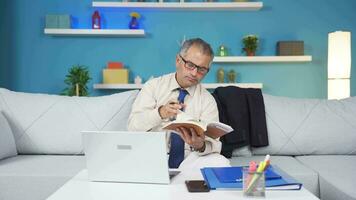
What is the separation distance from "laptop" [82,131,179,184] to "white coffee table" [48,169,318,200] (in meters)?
0.03

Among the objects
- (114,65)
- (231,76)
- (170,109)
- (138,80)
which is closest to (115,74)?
(114,65)

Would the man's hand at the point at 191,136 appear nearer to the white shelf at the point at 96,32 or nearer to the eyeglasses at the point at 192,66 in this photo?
the eyeglasses at the point at 192,66

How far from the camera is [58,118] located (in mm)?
2418

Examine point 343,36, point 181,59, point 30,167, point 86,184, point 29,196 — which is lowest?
point 29,196

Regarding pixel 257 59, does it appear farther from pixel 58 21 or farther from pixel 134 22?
pixel 58 21

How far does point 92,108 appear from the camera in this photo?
2.46 meters

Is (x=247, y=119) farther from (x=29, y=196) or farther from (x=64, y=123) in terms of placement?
(x=29, y=196)

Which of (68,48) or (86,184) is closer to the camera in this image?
(86,184)

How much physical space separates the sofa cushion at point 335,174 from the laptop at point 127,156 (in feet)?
3.00

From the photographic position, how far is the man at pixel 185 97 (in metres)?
1.76

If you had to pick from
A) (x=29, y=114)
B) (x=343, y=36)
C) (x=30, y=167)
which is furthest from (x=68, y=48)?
(x=343, y=36)

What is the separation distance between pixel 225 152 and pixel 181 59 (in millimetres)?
766

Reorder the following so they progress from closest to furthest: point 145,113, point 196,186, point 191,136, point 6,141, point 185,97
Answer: point 196,186 → point 191,136 → point 145,113 → point 185,97 → point 6,141

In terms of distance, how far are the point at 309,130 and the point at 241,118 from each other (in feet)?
1.54
